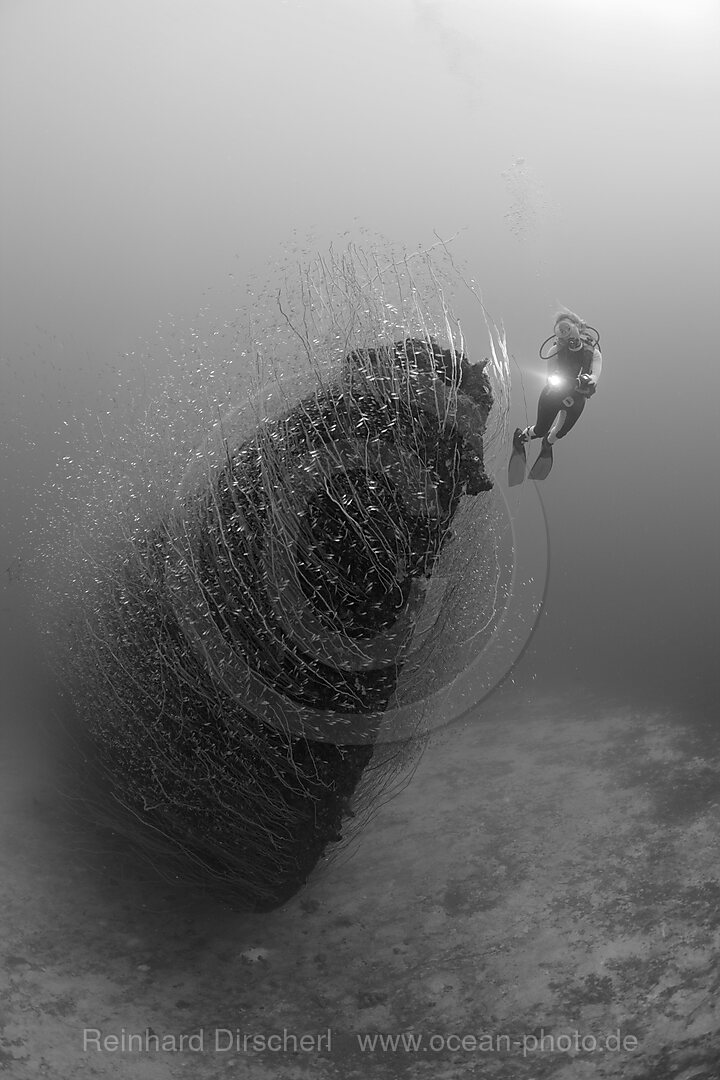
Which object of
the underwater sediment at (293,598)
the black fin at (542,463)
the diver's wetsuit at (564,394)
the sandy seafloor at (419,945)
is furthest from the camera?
the black fin at (542,463)

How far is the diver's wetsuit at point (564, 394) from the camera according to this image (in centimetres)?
388

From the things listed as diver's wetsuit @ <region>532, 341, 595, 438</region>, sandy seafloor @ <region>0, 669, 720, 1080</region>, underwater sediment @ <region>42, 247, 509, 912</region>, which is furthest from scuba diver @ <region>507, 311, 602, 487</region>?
sandy seafloor @ <region>0, 669, 720, 1080</region>

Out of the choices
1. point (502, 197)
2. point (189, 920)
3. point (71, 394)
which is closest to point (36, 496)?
point (71, 394)

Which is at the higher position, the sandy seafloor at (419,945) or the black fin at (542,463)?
the black fin at (542,463)

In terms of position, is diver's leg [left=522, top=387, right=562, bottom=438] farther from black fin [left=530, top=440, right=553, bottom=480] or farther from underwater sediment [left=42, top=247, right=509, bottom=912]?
underwater sediment [left=42, top=247, right=509, bottom=912]

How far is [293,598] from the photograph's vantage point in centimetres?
282

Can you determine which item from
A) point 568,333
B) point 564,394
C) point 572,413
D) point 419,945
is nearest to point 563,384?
point 564,394

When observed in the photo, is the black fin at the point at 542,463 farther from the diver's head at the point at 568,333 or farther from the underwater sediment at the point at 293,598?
the underwater sediment at the point at 293,598

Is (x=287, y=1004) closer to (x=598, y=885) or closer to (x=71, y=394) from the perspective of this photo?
(x=598, y=885)

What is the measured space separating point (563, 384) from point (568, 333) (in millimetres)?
292

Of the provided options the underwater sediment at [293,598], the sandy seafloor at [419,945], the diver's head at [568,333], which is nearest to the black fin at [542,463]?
the diver's head at [568,333]

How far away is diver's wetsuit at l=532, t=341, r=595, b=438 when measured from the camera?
3875mm

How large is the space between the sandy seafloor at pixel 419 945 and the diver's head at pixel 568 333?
9.66 feet

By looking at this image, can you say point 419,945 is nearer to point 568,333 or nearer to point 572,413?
point 572,413
